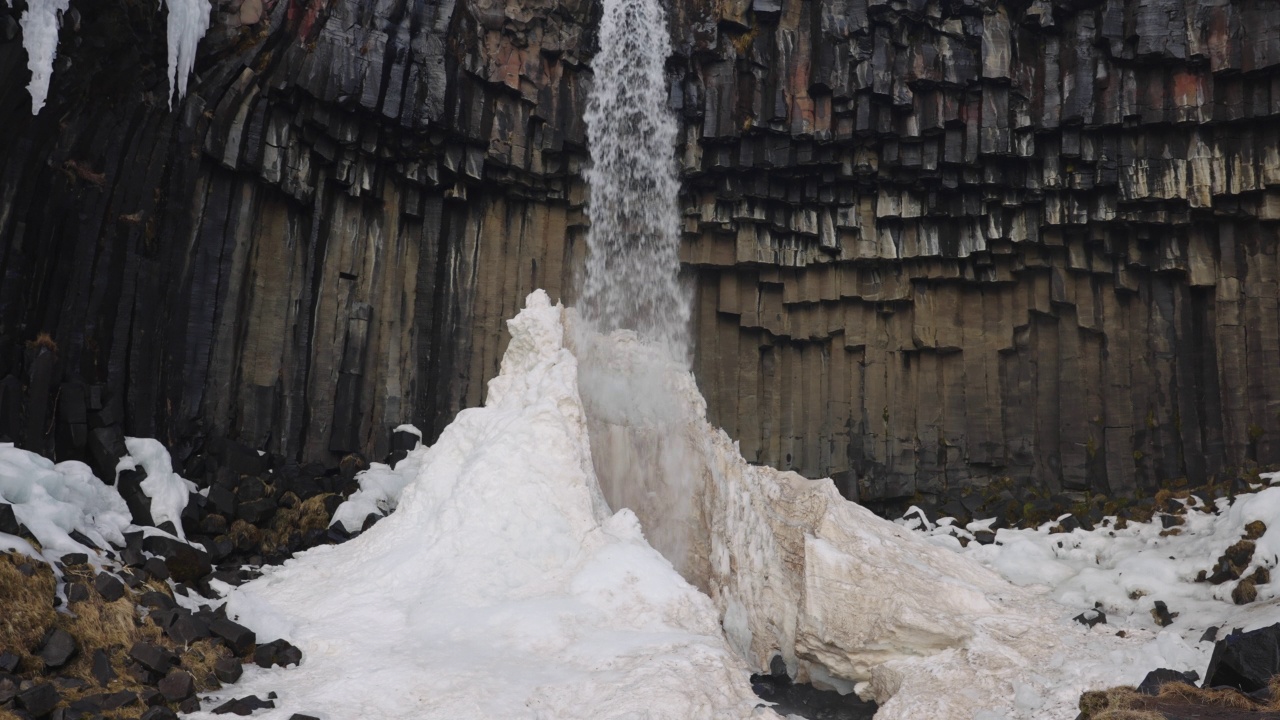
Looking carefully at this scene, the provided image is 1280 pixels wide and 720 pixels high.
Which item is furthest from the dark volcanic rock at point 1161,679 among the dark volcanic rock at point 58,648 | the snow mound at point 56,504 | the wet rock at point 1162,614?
the snow mound at point 56,504

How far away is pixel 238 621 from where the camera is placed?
36.9ft

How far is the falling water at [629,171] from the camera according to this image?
25250 millimetres

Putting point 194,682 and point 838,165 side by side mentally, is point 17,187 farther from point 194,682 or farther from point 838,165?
point 838,165

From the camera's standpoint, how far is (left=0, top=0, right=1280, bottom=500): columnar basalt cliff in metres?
20.1

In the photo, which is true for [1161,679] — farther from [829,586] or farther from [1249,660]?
[829,586]

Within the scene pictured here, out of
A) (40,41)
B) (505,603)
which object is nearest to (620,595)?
Answer: (505,603)

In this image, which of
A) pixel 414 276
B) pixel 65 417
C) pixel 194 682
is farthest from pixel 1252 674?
pixel 414 276

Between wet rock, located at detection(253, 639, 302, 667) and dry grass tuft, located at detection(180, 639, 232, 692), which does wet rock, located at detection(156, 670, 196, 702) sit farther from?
wet rock, located at detection(253, 639, 302, 667)

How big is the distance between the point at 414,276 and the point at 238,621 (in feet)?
44.5

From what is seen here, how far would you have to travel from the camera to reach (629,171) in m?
25.3

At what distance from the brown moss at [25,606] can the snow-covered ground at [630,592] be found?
1166 millimetres

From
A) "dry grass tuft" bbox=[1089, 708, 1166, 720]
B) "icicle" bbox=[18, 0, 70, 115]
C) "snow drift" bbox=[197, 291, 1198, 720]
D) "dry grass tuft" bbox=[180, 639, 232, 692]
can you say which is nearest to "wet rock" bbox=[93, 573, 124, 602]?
"dry grass tuft" bbox=[180, 639, 232, 692]

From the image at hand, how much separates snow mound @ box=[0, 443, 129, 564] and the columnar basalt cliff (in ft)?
9.21

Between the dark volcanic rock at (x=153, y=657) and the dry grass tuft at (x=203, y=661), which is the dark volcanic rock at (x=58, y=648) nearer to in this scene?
the dark volcanic rock at (x=153, y=657)
